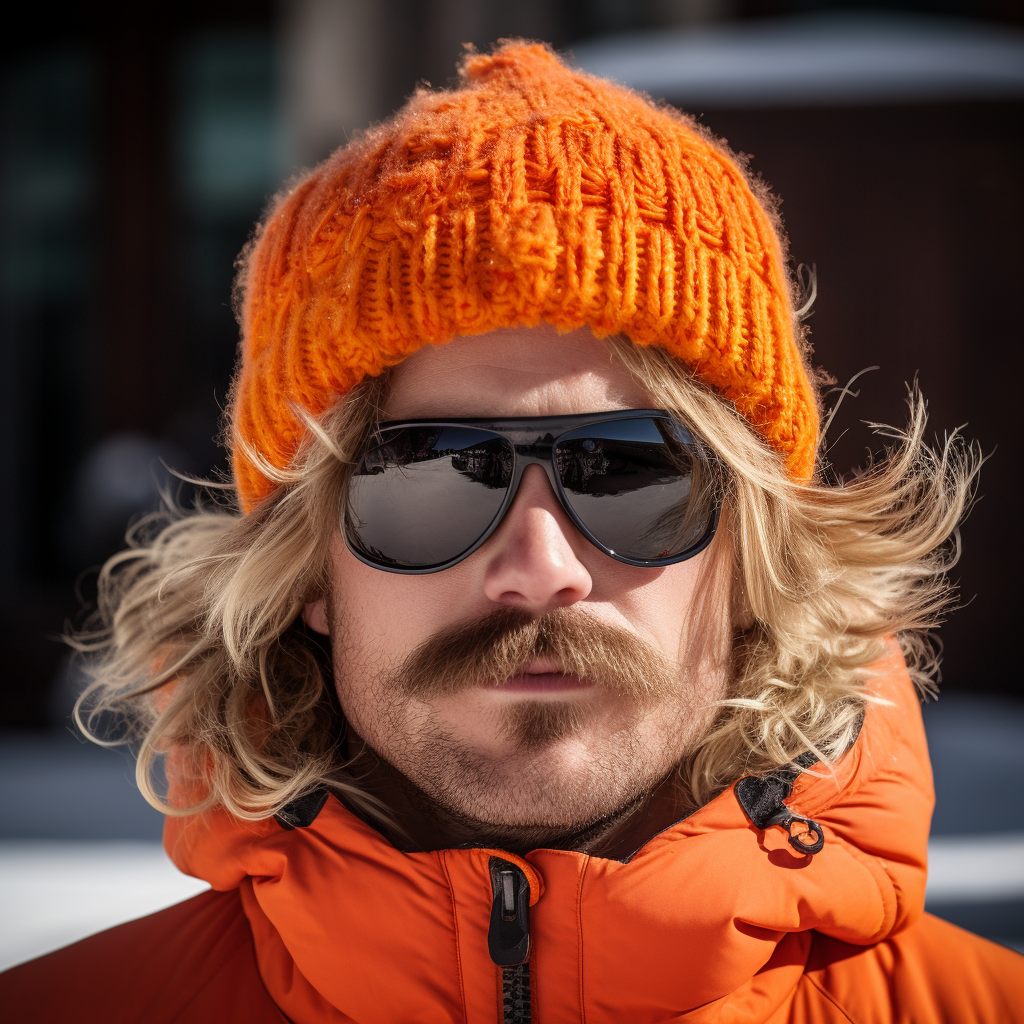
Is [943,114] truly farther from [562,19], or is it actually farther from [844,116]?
[562,19]

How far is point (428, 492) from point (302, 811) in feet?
1.77

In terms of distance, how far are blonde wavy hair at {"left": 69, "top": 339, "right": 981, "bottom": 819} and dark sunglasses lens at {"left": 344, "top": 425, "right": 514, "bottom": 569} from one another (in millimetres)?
93

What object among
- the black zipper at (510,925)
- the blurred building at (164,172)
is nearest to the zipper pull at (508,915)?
the black zipper at (510,925)

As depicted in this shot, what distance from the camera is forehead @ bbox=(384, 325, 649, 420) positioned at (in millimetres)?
1348

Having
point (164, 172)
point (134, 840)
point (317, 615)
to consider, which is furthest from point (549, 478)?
point (164, 172)

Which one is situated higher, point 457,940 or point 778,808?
point 778,808

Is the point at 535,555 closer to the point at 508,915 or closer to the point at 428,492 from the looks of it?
the point at 428,492

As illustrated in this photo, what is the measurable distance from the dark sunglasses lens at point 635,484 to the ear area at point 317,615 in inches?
22.2

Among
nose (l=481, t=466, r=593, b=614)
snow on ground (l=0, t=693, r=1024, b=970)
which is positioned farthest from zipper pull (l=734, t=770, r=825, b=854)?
snow on ground (l=0, t=693, r=1024, b=970)

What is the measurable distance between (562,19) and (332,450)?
4.77 meters

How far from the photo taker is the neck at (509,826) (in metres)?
1.42

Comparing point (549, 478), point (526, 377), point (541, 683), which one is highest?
point (526, 377)

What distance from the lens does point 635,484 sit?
134 cm

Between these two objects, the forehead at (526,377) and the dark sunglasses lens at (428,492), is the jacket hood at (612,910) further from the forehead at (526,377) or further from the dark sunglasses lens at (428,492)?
the forehead at (526,377)
